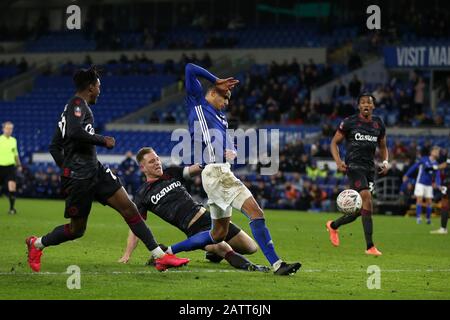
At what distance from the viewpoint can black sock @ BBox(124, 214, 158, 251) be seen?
11141mm

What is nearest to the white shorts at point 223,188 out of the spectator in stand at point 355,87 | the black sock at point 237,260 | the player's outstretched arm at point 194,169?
the player's outstretched arm at point 194,169

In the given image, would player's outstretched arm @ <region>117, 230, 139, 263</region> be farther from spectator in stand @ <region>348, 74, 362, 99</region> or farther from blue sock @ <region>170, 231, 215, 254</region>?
spectator in stand @ <region>348, 74, 362, 99</region>

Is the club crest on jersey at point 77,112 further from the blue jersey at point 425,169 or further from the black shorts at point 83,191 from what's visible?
the blue jersey at point 425,169

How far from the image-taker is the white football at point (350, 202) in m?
15.4

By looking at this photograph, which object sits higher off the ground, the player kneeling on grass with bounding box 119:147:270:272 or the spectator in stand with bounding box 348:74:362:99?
the spectator in stand with bounding box 348:74:362:99

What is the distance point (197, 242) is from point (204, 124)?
1472 millimetres

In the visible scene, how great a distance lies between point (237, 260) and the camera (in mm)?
11891

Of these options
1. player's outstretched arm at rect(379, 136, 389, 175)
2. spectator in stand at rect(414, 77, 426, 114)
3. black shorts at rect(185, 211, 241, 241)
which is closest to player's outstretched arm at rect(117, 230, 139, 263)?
black shorts at rect(185, 211, 241, 241)

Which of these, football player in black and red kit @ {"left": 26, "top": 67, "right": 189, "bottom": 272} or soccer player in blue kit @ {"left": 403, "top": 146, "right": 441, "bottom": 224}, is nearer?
football player in black and red kit @ {"left": 26, "top": 67, "right": 189, "bottom": 272}

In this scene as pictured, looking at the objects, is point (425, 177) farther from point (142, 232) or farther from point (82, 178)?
point (82, 178)

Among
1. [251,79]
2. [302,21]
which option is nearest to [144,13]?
[302,21]

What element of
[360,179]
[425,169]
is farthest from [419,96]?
[360,179]
